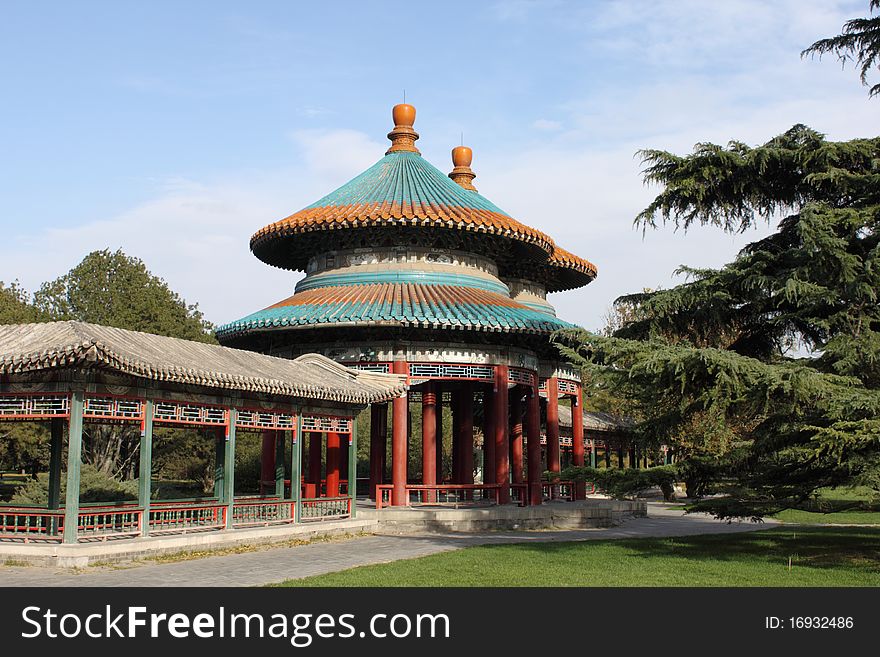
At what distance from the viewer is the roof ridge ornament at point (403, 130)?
2856cm

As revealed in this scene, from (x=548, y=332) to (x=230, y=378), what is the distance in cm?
910

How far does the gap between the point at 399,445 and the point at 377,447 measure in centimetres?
353

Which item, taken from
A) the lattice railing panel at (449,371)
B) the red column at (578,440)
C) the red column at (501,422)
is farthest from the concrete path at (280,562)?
the red column at (578,440)

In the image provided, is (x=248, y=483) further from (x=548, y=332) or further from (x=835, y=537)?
(x=835, y=537)

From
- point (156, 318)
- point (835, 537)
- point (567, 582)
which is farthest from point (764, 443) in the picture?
point (156, 318)

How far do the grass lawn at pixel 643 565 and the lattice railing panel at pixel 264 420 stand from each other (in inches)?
181

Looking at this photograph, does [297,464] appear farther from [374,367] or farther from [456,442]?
[456,442]

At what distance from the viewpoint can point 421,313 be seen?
21188 millimetres

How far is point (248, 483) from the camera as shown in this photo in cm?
3416

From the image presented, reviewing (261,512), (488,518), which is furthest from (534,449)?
(261,512)

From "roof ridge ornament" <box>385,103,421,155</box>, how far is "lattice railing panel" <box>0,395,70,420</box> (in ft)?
53.5

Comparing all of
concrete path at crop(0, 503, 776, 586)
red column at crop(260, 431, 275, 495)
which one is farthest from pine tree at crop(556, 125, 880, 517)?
red column at crop(260, 431, 275, 495)

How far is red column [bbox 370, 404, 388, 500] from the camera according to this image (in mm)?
24953

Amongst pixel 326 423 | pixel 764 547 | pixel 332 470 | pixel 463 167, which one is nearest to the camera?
pixel 764 547
